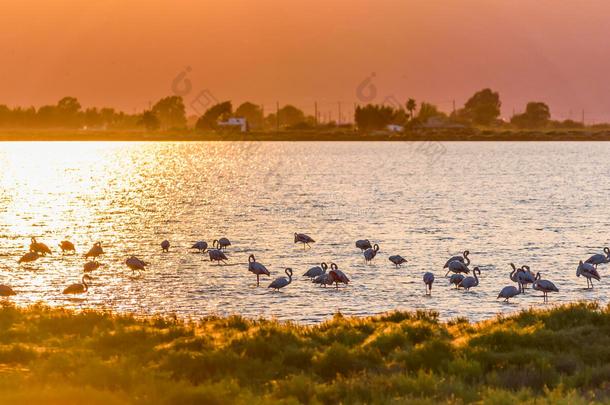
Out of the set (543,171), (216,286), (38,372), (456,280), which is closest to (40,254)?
(216,286)

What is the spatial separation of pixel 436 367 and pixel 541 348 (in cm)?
253

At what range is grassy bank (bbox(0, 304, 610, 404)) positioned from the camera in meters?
15.2

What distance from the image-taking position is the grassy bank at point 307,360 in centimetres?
1516

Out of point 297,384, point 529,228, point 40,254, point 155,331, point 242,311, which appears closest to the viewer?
point 297,384

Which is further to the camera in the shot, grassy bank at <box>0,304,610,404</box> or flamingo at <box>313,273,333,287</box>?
flamingo at <box>313,273,333,287</box>

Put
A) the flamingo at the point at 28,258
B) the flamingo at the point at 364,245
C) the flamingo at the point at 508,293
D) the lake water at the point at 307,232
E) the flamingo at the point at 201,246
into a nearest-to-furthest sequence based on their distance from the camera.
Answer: the flamingo at the point at 508,293 < the lake water at the point at 307,232 < the flamingo at the point at 28,258 < the flamingo at the point at 364,245 < the flamingo at the point at 201,246

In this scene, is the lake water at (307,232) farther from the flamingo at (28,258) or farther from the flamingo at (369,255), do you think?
the flamingo at (28,258)

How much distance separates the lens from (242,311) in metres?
29.5

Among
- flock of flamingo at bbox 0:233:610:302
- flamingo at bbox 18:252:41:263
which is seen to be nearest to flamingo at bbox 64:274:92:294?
flock of flamingo at bbox 0:233:610:302

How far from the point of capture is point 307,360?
1814cm

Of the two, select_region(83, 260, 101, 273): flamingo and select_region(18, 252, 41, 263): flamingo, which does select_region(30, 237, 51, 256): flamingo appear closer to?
select_region(18, 252, 41, 263): flamingo

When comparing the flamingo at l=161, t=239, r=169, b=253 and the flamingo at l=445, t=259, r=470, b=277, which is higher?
the flamingo at l=445, t=259, r=470, b=277

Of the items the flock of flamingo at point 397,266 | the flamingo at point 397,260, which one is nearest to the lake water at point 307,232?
the flamingo at point 397,260

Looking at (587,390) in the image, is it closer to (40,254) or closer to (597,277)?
(597,277)
